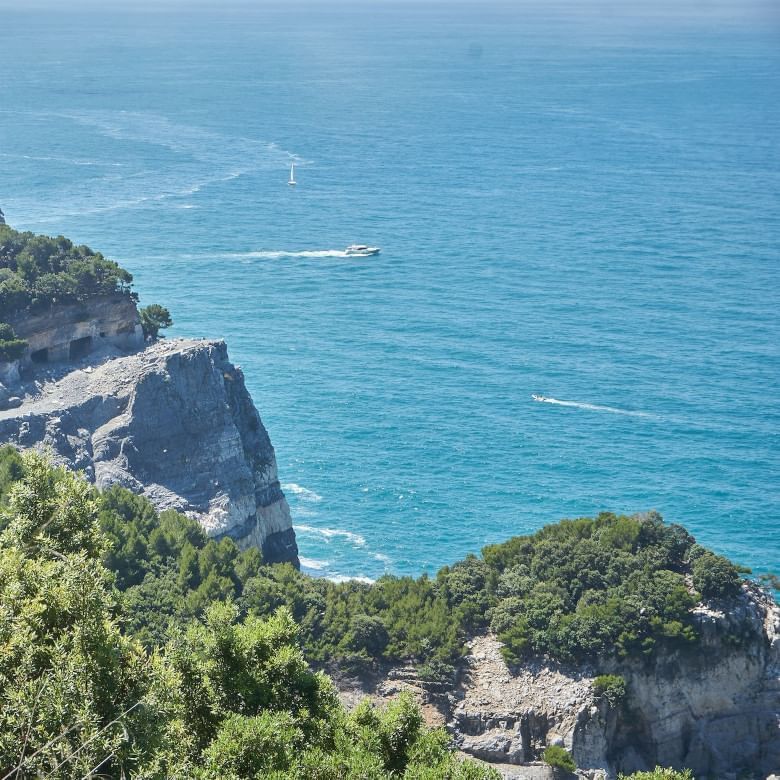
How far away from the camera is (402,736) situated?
35.2 metres

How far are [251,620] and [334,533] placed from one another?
52497mm

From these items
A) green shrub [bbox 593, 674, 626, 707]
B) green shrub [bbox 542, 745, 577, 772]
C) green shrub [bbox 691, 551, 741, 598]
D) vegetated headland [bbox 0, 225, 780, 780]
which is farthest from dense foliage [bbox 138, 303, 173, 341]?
green shrub [bbox 542, 745, 577, 772]

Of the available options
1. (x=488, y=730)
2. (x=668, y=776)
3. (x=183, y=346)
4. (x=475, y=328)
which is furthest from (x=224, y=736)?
(x=475, y=328)

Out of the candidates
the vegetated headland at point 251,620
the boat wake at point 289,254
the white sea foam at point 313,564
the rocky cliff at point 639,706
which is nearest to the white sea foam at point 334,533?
the white sea foam at point 313,564

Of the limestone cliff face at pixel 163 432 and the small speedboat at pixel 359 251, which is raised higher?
the small speedboat at pixel 359 251

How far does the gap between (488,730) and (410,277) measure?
89322 millimetres

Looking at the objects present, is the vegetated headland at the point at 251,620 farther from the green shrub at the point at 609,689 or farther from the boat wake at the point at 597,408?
the boat wake at the point at 597,408

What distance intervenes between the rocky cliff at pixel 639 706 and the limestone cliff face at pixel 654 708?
47 millimetres

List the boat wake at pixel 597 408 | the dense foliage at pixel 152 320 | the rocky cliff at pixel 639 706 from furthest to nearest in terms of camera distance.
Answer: the boat wake at pixel 597 408 < the dense foliage at pixel 152 320 < the rocky cliff at pixel 639 706

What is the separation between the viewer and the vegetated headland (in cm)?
2814

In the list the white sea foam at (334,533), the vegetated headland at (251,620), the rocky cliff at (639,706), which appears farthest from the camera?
the white sea foam at (334,533)

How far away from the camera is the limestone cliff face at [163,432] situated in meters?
70.9

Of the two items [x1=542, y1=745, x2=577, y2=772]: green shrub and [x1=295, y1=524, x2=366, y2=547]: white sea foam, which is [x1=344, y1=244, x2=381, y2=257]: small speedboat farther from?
[x1=542, y1=745, x2=577, y2=772]: green shrub

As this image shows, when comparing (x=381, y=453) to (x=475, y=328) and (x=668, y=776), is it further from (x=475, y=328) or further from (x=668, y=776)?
(x=668, y=776)
